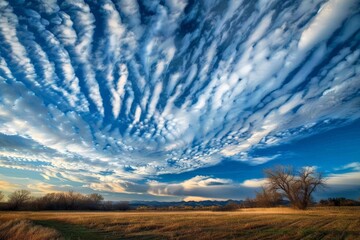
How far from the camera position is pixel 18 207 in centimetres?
8731

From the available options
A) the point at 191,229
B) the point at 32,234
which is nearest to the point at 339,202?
the point at 191,229

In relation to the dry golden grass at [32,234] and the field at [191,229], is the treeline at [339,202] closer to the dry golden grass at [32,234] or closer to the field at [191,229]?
the field at [191,229]

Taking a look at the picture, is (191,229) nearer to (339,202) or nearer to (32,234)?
(32,234)

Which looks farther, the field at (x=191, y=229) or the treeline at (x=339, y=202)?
the treeline at (x=339, y=202)

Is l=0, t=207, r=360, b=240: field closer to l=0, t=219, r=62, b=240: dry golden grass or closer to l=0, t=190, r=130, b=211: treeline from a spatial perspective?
l=0, t=219, r=62, b=240: dry golden grass

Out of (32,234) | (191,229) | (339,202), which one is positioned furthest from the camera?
(339,202)

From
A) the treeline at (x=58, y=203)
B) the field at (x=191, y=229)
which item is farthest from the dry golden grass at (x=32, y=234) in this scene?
the treeline at (x=58, y=203)

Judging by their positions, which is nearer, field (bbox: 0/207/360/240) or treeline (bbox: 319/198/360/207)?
field (bbox: 0/207/360/240)

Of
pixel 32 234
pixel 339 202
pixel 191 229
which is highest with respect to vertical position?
pixel 339 202

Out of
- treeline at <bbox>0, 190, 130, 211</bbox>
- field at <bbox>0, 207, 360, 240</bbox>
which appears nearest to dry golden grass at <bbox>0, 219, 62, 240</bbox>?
field at <bbox>0, 207, 360, 240</bbox>

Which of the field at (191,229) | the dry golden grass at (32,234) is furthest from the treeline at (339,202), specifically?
the dry golden grass at (32,234)

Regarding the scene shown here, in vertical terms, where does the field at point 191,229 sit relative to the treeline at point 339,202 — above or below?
below

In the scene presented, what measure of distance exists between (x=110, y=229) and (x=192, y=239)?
429 inches

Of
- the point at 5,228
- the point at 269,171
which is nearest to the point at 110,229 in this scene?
the point at 5,228
